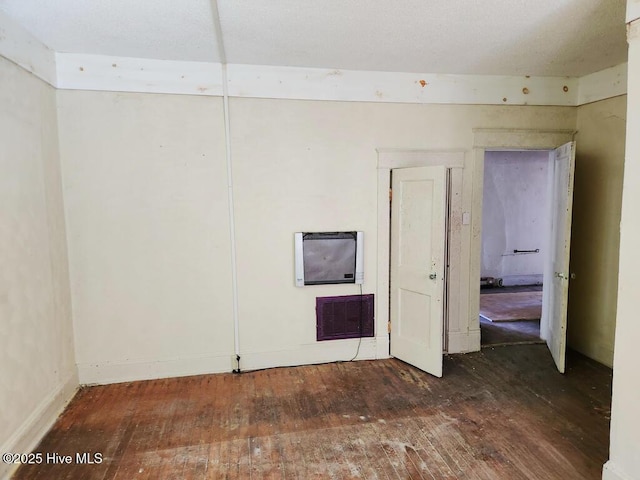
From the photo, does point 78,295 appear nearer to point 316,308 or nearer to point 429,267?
point 316,308

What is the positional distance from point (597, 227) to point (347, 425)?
2962 mm

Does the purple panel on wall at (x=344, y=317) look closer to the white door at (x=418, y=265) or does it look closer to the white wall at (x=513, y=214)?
the white door at (x=418, y=265)

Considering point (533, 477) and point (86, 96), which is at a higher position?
point (86, 96)

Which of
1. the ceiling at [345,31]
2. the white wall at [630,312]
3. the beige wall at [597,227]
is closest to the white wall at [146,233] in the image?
the ceiling at [345,31]

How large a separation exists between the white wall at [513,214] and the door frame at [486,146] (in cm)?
309

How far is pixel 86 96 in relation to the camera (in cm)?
321

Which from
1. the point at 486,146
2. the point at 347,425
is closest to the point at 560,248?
the point at 486,146

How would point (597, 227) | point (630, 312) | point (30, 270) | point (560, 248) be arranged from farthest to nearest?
1. point (597, 227)
2. point (560, 248)
3. point (30, 270)
4. point (630, 312)

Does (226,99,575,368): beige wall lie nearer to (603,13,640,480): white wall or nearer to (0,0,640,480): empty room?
(0,0,640,480): empty room

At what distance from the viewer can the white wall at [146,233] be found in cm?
327

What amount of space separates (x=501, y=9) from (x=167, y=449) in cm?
340

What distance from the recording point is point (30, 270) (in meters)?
2.66

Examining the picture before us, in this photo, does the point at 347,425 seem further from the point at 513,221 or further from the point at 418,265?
the point at 513,221

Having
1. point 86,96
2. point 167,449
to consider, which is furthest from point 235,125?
point 167,449
